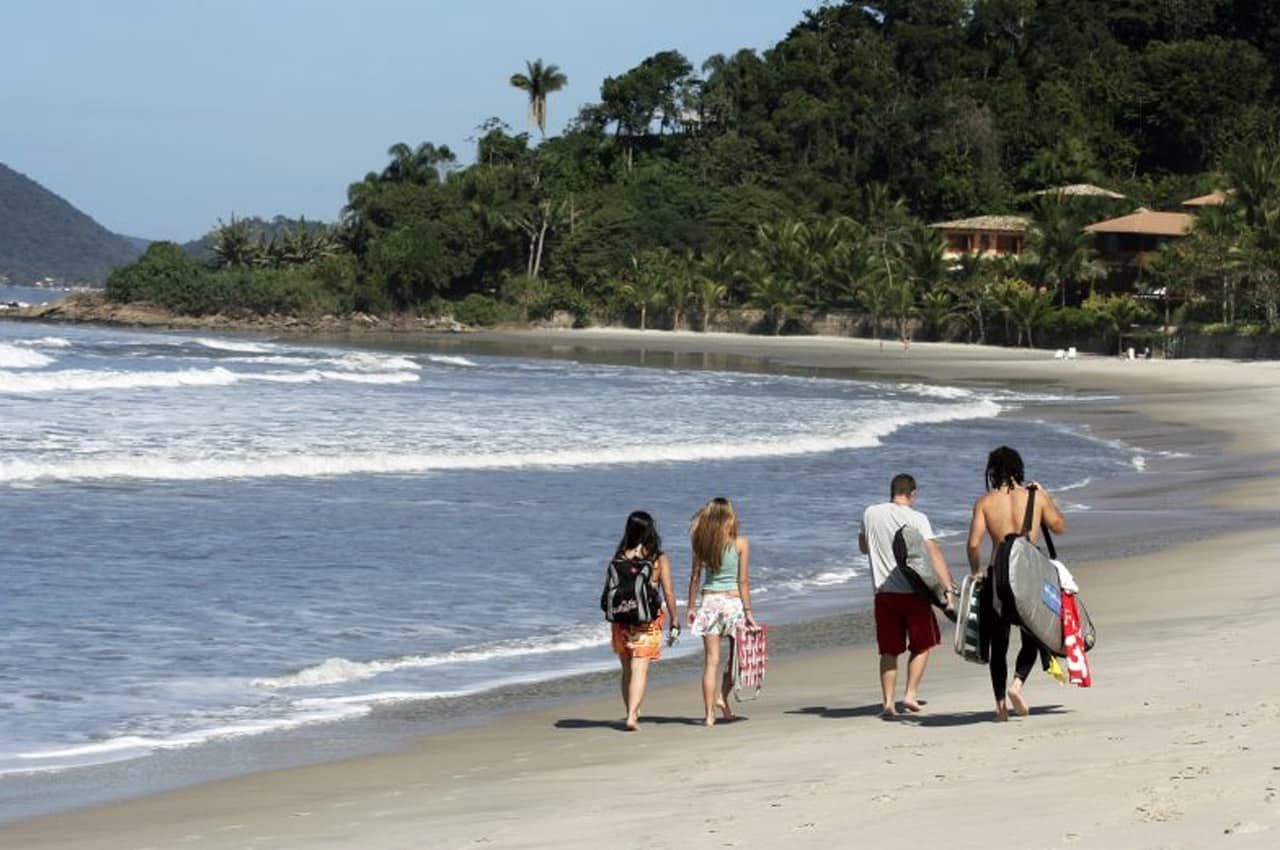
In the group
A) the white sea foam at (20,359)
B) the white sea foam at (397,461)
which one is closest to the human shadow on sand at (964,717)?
the white sea foam at (397,461)

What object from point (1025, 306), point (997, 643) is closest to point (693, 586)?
point (997, 643)

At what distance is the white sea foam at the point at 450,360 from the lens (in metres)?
64.1

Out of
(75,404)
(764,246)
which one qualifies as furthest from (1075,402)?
(764,246)

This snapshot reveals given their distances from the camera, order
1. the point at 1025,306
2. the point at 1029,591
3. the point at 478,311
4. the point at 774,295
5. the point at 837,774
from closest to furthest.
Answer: the point at 837,774
the point at 1029,591
the point at 1025,306
the point at 774,295
the point at 478,311

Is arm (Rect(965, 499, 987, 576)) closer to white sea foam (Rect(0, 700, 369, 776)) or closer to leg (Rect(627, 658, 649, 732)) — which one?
leg (Rect(627, 658, 649, 732))

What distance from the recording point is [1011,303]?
7831 cm

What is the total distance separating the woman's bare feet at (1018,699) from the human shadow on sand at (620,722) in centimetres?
167

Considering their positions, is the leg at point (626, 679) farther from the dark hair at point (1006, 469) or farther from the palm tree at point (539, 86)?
the palm tree at point (539, 86)

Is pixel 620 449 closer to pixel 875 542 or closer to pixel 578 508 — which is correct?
pixel 578 508

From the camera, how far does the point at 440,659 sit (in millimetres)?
12148

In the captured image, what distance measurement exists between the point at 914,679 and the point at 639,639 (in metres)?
1.41

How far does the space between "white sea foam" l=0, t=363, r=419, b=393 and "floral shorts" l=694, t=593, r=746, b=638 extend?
110 ft

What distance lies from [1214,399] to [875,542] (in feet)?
119

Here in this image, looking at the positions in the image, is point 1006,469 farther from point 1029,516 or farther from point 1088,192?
point 1088,192
